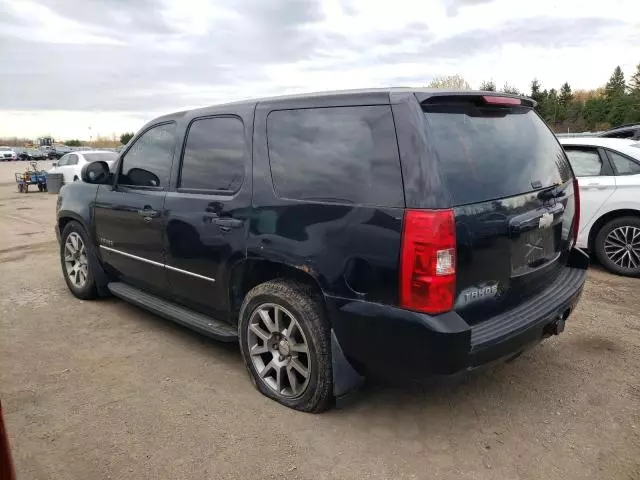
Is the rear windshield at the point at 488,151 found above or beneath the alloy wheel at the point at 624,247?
above

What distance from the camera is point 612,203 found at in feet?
19.1

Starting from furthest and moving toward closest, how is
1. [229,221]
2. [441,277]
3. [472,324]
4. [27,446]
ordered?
[229,221] < [27,446] < [472,324] < [441,277]

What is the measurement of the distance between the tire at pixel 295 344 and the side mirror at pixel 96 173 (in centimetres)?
225

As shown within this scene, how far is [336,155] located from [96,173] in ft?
9.21

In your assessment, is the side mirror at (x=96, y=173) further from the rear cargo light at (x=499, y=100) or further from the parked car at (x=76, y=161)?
the parked car at (x=76, y=161)

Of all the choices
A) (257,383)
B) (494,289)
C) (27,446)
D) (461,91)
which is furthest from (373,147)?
(27,446)

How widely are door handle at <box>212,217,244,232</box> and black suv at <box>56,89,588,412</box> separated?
0.4 inches

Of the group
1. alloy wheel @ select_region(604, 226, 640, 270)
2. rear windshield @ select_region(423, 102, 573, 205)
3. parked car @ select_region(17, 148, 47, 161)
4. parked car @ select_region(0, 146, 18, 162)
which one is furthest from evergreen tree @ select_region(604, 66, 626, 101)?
parked car @ select_region(0, 146, 18, 162)

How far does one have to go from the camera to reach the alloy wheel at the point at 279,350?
3.05 meters

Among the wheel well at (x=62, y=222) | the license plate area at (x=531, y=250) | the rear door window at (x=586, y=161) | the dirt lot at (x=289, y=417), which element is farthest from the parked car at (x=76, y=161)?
the license plate area at (x=531, y=250)

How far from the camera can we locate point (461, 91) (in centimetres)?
277

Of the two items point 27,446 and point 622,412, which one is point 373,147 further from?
point 27,446

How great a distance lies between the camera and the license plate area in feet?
9.12

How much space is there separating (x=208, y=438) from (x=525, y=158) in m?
2.46
